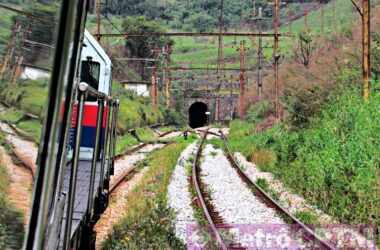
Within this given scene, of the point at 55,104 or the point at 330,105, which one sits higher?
the point at 330,105

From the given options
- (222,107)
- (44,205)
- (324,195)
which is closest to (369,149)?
(324,195)

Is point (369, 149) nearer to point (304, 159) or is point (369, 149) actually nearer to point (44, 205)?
point (304, 159)

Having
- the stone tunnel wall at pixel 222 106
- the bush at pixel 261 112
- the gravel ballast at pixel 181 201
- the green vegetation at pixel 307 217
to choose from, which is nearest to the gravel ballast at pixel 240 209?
the green vegetation at pixel 307 217

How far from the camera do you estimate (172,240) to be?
6613 mm

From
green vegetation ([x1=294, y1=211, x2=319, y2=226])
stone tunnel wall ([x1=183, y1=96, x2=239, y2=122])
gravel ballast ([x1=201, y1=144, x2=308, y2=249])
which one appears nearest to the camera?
gravel ballast ([x1=201, y1=144, x2=308, y2=249])

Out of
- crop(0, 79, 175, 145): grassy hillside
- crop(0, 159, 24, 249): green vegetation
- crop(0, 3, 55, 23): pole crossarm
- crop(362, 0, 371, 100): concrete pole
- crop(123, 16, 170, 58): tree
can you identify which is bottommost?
crop(0, 159, 24, 249): green vegetation

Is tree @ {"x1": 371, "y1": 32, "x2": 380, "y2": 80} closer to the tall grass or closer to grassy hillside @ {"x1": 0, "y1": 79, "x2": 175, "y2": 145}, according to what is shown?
the tall grass

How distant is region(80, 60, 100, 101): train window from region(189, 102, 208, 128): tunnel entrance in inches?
2332

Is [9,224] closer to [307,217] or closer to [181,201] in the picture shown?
[307,217]

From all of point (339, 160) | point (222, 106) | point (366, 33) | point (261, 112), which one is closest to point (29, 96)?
point (339, 160)

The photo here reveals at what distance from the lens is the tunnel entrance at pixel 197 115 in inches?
2699

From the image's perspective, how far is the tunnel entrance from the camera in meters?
68.6

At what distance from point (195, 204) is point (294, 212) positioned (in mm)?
1973

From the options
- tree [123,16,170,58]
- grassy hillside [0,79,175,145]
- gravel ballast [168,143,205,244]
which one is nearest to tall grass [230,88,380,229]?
gravel ballast [168,143,205,244]
